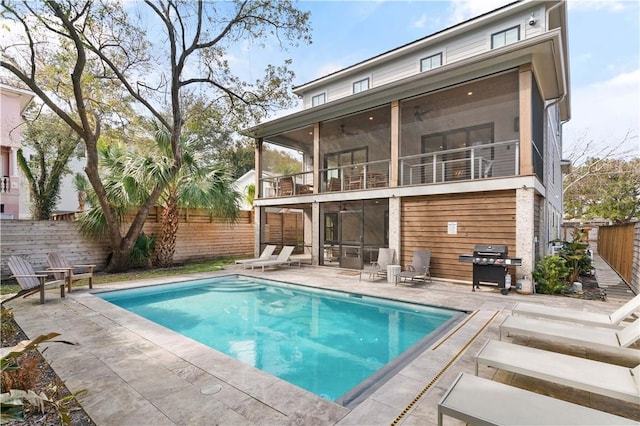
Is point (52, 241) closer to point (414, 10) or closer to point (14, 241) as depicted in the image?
point (14, 241)

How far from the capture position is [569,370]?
2955mm

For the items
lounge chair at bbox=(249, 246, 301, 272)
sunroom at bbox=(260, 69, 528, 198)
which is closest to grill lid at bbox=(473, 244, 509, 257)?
sunroom at bbox=(260, 69, 528, 198)

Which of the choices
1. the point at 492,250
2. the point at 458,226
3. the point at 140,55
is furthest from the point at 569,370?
the point at 140,55

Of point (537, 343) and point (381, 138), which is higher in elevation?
point (381, 138)

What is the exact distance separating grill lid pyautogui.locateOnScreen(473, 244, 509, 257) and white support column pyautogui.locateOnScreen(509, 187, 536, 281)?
1.23 ft

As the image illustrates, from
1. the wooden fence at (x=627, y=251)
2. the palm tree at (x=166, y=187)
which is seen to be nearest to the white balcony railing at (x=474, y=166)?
the wooden fence at (x=627, y=251)

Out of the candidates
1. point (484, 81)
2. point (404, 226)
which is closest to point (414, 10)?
point (484, 81)

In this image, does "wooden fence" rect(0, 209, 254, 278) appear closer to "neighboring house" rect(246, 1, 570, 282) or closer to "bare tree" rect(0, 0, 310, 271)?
"bare tree" rect(0, 0, 310, 271)

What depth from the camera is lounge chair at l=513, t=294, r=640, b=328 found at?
13.7 feet

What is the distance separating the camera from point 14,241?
9.47 m

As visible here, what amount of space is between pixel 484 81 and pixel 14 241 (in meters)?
15.4

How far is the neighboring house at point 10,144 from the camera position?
1379 centimetres

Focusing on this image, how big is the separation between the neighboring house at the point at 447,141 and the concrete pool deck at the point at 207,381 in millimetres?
3782

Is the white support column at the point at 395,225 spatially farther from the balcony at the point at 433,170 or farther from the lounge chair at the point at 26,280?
the lounge chair at the point at 26,280
